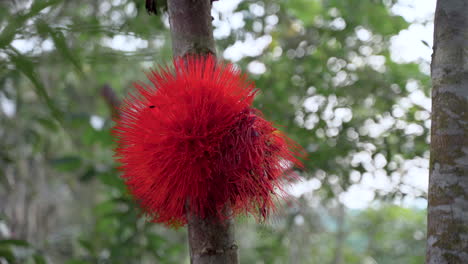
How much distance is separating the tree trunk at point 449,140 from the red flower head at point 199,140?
1.18ft

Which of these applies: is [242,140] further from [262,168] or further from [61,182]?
[61,182]

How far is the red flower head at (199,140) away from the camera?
1.00 metres

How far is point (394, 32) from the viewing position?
205 centimetres

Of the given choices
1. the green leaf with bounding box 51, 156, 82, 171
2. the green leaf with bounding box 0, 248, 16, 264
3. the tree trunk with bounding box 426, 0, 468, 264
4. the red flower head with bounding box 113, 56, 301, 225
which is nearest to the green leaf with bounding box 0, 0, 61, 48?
the red flower head with bounding box 113, 56, 301, 225

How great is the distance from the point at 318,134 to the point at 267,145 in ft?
4.86

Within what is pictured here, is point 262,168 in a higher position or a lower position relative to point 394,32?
lower

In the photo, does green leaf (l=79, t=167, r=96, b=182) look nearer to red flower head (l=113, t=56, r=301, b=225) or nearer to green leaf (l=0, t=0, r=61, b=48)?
red flower head (l=113, t=56, r=301, b=225)

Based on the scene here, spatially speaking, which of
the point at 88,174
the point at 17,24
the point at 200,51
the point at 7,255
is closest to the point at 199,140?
the point at 200,51

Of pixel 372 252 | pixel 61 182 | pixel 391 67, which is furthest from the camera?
pixel 61 182

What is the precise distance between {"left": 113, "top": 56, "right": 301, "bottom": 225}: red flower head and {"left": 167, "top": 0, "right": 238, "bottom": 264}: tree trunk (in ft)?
0.09

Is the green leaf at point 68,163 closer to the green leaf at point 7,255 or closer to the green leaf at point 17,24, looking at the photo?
the green leaf at point 7,255

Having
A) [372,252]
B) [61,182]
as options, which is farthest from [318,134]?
[61,182]

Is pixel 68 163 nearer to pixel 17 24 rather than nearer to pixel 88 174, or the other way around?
pixel 88 174

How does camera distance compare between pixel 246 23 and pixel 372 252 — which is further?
pixel 372 252
